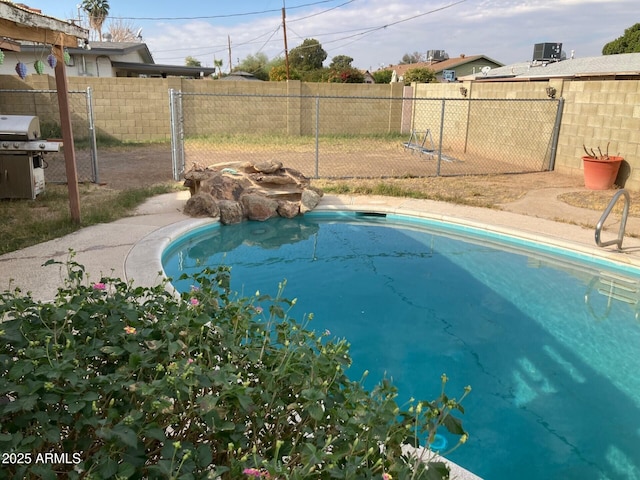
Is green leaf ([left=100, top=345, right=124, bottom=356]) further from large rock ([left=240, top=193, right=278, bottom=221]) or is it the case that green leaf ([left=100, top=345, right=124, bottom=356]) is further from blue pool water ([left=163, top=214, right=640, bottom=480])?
large rock ([left=240, top=193, right=278, bottom=221])

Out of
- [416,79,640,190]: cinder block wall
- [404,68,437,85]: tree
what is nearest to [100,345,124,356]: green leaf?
[416,79,640,190]: cinder block wall

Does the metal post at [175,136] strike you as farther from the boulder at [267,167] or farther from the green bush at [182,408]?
the green bush at [182,408]

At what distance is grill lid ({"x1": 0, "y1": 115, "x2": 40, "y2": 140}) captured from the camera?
24.0 ft

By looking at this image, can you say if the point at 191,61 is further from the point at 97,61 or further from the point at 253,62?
the point at 97,61

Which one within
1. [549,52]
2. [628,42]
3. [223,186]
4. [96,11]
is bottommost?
[223,186]

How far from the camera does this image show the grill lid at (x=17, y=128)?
731cm

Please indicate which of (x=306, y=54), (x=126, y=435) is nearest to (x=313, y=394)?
(x=126, y=435)

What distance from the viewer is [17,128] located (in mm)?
7332

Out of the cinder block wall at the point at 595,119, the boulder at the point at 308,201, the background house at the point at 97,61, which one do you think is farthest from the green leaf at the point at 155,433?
the background house at the point at 97,61

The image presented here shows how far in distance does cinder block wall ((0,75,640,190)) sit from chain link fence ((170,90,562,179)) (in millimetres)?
79

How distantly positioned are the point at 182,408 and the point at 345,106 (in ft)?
57.5

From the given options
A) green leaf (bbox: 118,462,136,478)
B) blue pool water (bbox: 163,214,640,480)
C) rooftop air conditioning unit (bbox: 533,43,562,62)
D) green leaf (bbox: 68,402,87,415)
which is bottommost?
blue pool water (bbox: 163,214,640,480)

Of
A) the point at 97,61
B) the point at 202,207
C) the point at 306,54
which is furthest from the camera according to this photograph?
the point at 306,54

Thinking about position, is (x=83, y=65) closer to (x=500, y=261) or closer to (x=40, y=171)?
(x=40, y=171)
